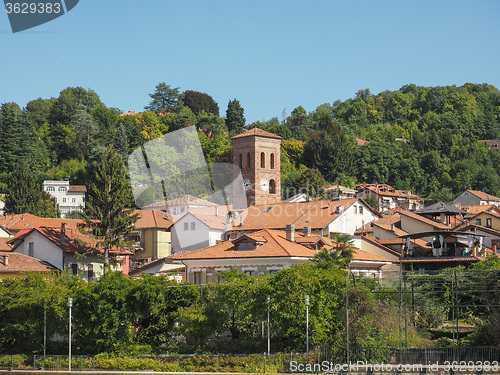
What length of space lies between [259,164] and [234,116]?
39.9m

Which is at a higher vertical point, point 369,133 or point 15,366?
point 369,133

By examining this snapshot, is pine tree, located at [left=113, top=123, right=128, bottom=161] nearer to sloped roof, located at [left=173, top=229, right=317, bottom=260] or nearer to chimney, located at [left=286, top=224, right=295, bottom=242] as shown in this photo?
chimney, located at [left=286, top=224, right=295, bottom=242]

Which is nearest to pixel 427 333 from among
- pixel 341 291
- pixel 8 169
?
pixel 341 291

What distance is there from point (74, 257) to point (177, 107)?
91967 millimetres

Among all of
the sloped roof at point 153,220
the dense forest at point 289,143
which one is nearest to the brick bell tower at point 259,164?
the dense forest at point 289,143

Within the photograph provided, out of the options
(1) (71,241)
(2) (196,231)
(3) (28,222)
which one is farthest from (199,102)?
(1) (71,241)

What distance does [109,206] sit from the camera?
184 ft

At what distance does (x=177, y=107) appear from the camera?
5586 inches

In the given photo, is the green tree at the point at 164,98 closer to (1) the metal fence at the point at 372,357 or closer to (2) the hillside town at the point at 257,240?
(2) the hillside town at the point at 257,240

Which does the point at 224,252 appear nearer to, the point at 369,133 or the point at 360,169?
the point at 360,169

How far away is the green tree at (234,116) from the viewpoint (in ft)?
400

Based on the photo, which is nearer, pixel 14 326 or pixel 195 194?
pixel 14 326

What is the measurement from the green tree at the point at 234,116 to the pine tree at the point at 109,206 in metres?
65.0

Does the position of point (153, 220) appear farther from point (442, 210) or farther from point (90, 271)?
point (442, 210)
